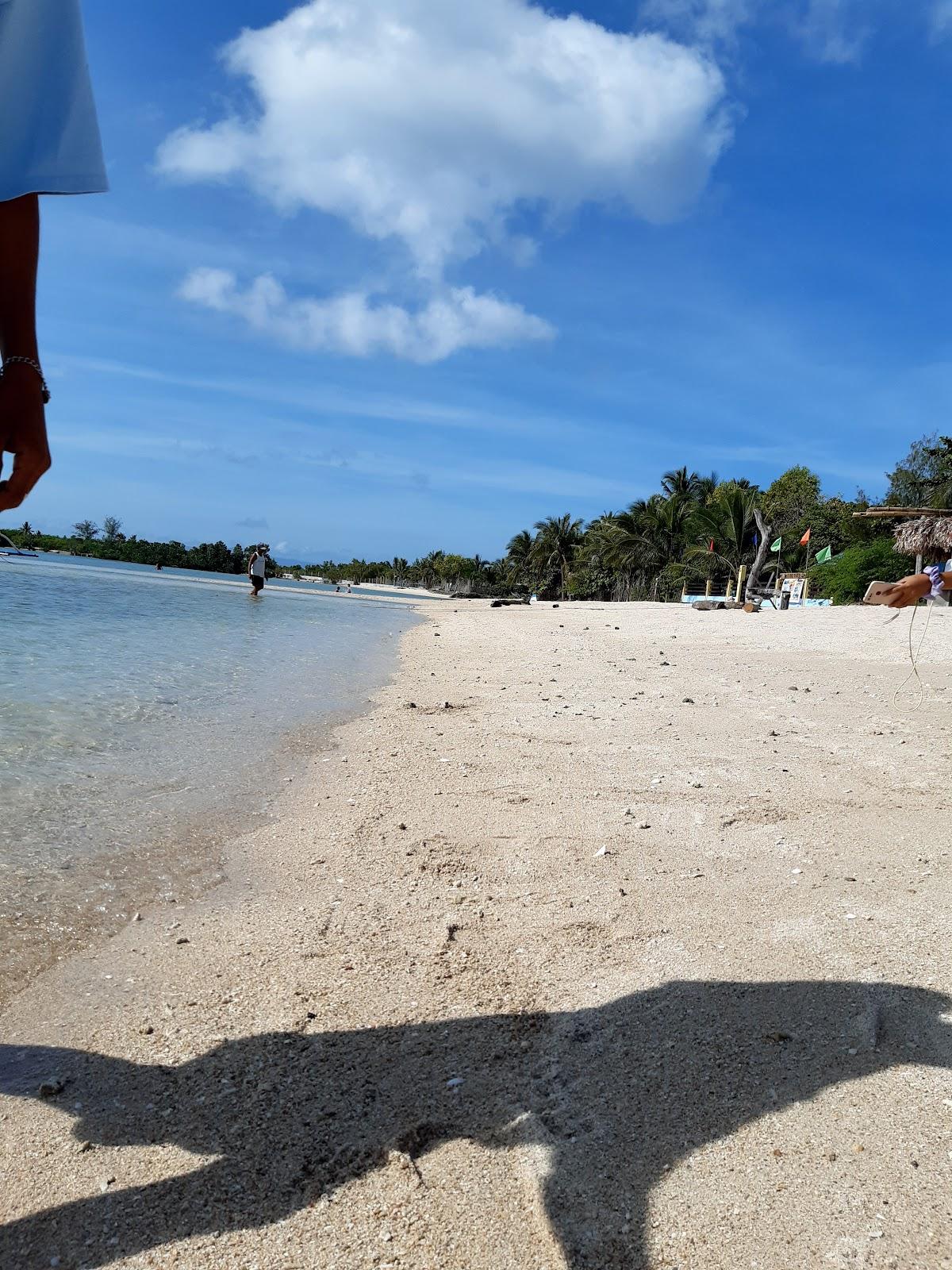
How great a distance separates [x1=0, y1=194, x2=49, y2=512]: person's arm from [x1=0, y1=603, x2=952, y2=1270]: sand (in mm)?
1492

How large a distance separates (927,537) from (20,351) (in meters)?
13.9

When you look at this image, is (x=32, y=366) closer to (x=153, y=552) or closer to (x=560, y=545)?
(x=560, y=545)

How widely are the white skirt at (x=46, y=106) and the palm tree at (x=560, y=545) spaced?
73.7 meters

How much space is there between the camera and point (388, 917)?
9.61 feet

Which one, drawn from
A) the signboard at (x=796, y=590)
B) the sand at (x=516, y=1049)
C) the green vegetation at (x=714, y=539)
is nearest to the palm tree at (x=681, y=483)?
the green vegetation at (x=714, y=539)

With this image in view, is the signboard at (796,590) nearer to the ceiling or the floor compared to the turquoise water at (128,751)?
nearer to the ceiling

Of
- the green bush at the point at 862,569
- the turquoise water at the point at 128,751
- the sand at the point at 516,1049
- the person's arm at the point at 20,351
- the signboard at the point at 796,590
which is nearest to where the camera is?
the sand at the point at 516,1049

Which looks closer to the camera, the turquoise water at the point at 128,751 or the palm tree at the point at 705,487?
the turquoise water at the point at 128,751

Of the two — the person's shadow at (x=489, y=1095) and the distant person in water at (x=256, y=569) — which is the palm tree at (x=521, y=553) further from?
the person's shadow at (x=489, y=1095)

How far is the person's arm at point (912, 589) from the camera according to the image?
9.28 feet

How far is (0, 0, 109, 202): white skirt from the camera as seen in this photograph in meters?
1.62

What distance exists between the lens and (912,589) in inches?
113

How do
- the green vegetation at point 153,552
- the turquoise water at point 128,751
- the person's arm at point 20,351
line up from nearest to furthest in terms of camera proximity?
the person's arm at point 20,351
the turquoise water at point 128,751
the green vegetation at point 153,552

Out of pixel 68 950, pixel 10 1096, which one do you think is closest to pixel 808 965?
pixel 10 1096
